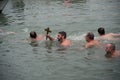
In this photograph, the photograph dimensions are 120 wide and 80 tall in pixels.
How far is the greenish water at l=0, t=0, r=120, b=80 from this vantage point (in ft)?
35.8

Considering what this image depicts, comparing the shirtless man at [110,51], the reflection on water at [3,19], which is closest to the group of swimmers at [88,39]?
the shirtless man at [110,51]

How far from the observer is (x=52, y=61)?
40.7 feet

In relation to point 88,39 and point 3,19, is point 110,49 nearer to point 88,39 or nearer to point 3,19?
point 88,39

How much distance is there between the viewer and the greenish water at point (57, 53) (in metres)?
10.9

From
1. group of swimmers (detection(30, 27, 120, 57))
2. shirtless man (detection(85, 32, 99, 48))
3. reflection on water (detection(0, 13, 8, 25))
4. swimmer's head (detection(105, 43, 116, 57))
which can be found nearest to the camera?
swimmer's head (detection(105, 43, 116, 57))

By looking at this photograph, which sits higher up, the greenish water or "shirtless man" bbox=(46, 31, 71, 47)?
"shirtless man" bbox=(46, 31, 71, 47)

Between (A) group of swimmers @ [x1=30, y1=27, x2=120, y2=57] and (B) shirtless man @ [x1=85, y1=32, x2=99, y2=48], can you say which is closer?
(A) group of swimmers @ [x1=30, y1=27, x2=120, y2=57]

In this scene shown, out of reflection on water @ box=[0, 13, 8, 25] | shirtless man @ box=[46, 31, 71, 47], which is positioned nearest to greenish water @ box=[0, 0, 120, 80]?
reflection on water @ box=[0, 13, 8, 25]

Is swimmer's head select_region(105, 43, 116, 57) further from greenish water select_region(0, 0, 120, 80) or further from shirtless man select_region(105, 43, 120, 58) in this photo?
greenish water select_region(0, 0, 120, 80)

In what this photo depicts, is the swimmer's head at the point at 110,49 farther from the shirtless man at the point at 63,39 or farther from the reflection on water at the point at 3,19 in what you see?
the reflection on water at the point at 3,19

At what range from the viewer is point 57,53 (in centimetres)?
1339

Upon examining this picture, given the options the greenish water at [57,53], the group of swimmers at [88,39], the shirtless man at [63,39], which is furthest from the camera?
the shirtless man at [63,39]

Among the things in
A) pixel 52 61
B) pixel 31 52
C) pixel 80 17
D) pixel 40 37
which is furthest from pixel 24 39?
pixel 80 17

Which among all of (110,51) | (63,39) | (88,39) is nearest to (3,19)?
(63,39)
